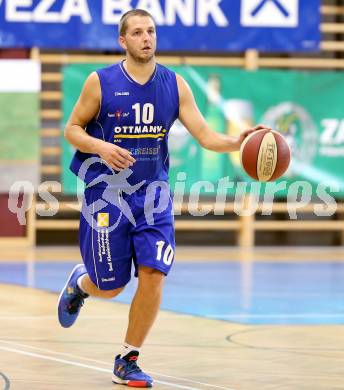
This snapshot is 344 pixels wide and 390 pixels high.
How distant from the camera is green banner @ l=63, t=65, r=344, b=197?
42.7 ft

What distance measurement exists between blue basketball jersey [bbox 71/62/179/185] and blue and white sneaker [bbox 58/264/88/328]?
0.75 m

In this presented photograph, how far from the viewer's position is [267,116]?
13.4 m

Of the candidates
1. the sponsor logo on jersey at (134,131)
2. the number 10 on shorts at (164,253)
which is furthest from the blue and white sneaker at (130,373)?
the sponsor logo on jersey at (134,131)

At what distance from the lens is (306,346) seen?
5.95 metres

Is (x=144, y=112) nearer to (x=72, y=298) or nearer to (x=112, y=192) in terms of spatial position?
(x=112, y=192)

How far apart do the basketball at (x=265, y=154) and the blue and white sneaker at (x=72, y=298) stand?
1.14 metres

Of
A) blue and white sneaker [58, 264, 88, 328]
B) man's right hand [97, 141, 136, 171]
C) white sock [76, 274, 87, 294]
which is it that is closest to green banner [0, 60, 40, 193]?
blue and white sneaker [58, 264, 88, 328]

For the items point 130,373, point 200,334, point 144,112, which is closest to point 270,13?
point 200,334

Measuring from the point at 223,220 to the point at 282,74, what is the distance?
7.11ft

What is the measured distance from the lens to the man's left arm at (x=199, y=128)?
5.05m

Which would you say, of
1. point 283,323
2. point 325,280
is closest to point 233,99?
point 325,280

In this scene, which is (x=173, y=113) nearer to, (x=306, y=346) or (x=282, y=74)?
(x=306, y=346)

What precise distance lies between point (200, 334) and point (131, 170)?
1.73 meters

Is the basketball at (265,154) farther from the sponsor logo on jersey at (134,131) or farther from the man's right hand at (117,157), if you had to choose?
the man's right hand at (117,157)
